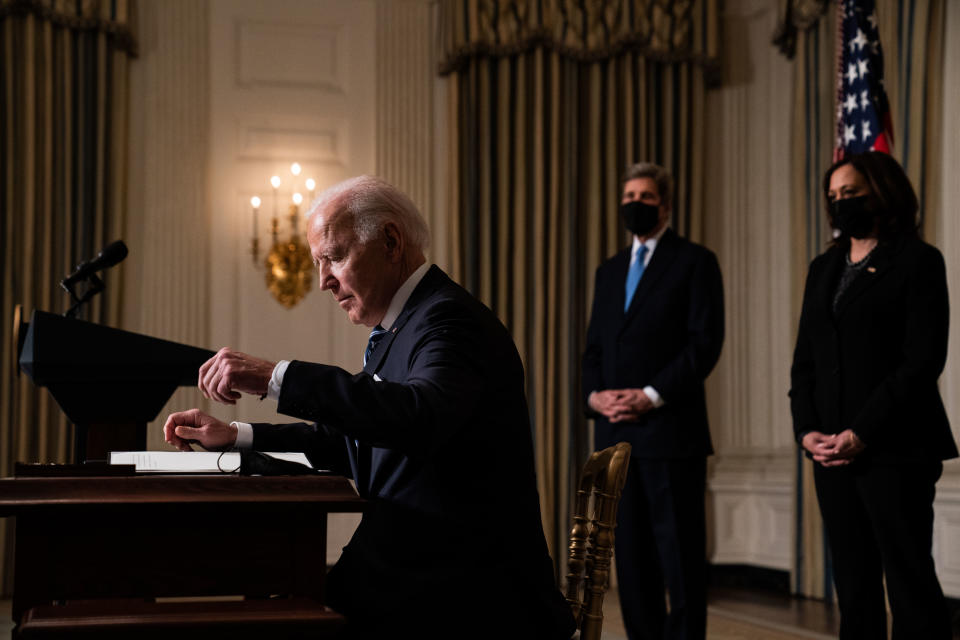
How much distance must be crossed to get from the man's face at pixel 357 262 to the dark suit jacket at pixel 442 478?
198 mm

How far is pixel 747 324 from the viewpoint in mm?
6152

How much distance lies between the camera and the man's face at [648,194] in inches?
156

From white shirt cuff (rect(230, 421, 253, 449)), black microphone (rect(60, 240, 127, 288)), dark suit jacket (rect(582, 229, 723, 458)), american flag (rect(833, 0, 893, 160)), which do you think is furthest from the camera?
american flag (rect(833, 0, 893, 160))

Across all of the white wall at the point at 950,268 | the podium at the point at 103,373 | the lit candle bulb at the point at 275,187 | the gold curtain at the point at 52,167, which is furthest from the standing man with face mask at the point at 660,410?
the gold curtain at the point at 52,167

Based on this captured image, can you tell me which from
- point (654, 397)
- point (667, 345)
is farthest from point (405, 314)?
point (667, 345)

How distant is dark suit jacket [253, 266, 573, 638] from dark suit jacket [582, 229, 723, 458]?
6.69 ft

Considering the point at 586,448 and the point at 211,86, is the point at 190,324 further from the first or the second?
the point at 586,448

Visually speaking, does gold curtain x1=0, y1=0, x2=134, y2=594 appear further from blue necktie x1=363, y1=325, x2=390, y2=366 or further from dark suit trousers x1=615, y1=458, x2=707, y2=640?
blue necktie x1=363, y1=325, x2=390, y2=366

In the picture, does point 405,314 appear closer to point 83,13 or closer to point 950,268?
point 950,268

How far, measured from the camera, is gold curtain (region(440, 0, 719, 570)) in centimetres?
596

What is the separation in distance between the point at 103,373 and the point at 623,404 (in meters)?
1.88

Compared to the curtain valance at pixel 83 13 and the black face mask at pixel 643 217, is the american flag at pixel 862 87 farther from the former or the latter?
the curtain valance at pixel 83 13

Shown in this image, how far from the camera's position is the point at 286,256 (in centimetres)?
577

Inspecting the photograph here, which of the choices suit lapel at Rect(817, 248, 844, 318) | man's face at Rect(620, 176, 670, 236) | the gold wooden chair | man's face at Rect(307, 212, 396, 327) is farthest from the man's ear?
man's face at Rect(620, 176, 670, 236)
